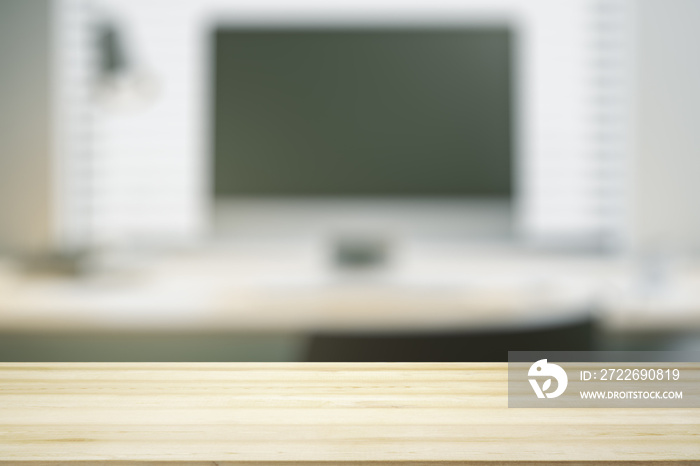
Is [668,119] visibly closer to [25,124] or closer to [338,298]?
[338,298]

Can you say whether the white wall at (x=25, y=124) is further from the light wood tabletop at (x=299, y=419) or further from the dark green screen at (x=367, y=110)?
the light wood tabletop at (x=299, y=419)

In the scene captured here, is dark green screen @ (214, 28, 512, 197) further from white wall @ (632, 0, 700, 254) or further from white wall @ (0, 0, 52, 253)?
white wall @ (0, 0, 52, 253)

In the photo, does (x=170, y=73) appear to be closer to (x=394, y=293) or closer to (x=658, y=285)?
(x=394, y=293)

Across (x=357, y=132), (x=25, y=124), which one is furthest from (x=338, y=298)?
(x=25, y=124)

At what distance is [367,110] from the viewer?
5.95 feet

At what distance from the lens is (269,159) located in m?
1.82

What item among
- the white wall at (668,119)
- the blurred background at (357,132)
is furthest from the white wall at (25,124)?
the white wall at (668,119)

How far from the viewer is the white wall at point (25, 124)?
1.75m

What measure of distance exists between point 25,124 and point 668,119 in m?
2.06

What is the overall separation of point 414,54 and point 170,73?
0.81 meters

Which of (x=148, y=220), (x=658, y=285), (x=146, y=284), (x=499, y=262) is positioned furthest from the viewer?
(x=148, y=220)

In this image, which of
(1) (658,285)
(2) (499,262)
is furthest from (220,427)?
(2) (499,262)

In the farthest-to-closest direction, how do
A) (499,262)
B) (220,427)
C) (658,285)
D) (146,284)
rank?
(499,262) < (146,284) < (658,285) < (220,427)

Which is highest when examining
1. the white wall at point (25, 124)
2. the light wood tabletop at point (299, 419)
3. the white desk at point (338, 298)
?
the white wall at point (25, 124)
